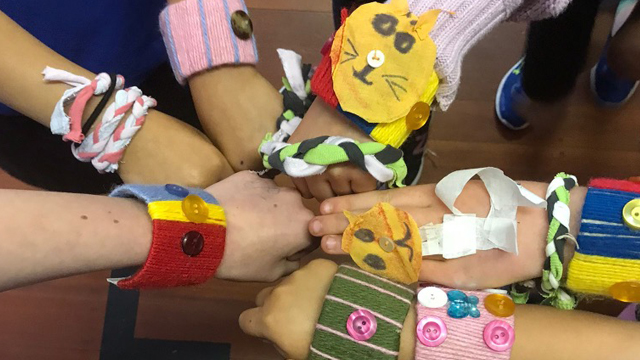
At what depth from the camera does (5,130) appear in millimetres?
644

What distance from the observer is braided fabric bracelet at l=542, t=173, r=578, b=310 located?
483 mm

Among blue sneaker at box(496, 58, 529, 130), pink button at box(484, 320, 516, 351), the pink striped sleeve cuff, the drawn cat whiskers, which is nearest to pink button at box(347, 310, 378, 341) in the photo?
pink button at box(484, 320, 516, 351)

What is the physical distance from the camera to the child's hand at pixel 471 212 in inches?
Result: 20.1

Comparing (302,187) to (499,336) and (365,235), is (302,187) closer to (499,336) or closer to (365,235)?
(365,235)

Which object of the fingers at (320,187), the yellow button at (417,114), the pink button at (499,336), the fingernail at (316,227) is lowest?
the pink button at (499,336)

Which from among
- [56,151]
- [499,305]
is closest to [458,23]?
[499,305]

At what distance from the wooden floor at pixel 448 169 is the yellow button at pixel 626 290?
0.51m

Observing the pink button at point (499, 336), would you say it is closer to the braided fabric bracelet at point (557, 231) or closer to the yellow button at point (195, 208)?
the braided fabric bracelet at point (557, 231)

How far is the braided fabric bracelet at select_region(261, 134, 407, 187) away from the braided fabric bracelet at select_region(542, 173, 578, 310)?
0.51 feet

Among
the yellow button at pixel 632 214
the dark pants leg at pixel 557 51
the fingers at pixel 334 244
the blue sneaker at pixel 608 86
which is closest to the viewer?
the yellow button at pixel 632 214

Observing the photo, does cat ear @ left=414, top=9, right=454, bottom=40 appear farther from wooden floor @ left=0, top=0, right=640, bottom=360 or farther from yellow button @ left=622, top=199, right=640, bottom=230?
wooden floor @ left=0, top=0, right=640, bottom=360

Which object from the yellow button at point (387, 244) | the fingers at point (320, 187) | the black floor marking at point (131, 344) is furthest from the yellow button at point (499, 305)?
the black floor marking at point (131, 344)

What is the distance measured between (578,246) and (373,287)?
0.65 feet

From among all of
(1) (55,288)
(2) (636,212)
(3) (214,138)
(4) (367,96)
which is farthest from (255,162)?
(1) (55,288)
